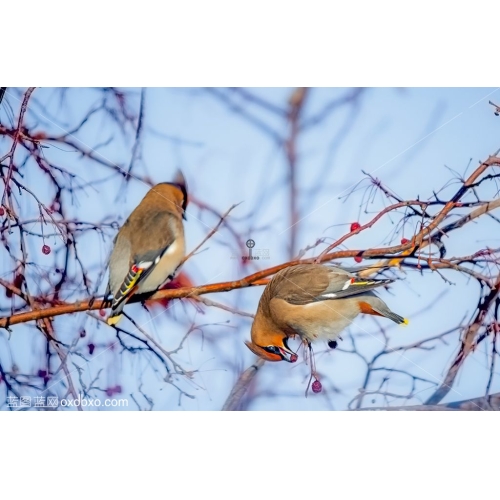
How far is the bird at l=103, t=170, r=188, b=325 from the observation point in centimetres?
268

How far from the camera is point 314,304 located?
8.60ft

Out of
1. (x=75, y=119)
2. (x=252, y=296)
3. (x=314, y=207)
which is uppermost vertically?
(x=75, y=119)

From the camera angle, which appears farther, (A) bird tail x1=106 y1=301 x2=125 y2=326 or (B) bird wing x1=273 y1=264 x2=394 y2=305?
(A) bird tail x1=106 y1=301 x2=125 y2=326

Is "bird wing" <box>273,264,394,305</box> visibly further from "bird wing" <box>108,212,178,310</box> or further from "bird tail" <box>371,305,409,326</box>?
"bird wing" <box>108,212,178,310</box>

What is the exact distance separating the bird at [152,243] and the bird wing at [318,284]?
411 mm

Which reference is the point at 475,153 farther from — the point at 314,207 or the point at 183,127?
the point at 183,127

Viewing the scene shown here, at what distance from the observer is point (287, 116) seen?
2.65m

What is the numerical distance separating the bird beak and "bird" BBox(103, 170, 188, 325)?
1.62ft

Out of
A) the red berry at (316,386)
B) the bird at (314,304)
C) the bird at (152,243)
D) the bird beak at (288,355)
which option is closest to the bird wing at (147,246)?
the bird at (152,243)

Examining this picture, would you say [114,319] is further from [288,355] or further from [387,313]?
[387,313]

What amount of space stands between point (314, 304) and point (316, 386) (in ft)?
1.02

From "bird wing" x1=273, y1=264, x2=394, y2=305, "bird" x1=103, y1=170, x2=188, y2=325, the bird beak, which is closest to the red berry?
the bird beak

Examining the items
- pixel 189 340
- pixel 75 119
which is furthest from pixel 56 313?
pixel 75 119
